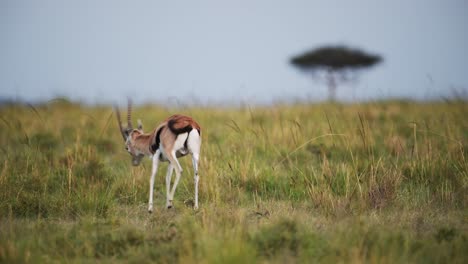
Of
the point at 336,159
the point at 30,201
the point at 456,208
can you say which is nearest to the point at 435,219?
the point at 456,208

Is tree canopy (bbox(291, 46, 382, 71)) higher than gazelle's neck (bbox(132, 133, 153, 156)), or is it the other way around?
tree canopy (bbox(291, 46, 382, 71))

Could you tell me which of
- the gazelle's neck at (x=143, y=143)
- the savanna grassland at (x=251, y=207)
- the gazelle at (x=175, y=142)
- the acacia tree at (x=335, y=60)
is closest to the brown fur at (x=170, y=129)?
the gazelle at (x=175, y=142)

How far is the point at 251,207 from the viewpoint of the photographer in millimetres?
6430

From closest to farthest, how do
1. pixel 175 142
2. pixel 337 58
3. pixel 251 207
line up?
pixel 175 142, pixel 251 207, pixel 337 58

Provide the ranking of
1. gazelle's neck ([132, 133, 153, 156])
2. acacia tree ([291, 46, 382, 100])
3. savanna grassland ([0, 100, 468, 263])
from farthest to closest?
1. acacia tree ([291, 46, 382, 100])
2. gazelle's neck ([132, 133, 153, 156])
3. savanna grassland ([0, 100, 468, 263])

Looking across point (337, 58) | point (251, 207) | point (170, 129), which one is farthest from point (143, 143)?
point (337, 58)

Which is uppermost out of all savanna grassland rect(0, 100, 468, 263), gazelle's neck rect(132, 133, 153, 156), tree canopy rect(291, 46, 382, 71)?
tree canopy rect(291, 46, 382, 71)

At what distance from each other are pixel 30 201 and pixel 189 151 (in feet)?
6.82

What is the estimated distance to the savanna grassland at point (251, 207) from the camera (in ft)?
15.0

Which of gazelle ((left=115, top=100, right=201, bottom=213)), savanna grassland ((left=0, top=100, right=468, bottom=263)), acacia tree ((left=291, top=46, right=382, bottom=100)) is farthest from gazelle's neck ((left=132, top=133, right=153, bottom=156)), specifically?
acacia tree ((left=291, top=46, right=382, bottom=100))

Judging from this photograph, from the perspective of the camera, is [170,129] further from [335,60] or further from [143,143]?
[335,60]

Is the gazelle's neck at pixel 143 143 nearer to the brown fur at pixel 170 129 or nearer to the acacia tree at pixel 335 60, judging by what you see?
the brown fur at pixel 170 129

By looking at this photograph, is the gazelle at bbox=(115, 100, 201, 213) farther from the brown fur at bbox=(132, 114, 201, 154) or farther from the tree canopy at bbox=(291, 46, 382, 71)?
the tree canopy at bbox=(291, 46, 382, 71)

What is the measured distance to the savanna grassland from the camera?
4.56m
